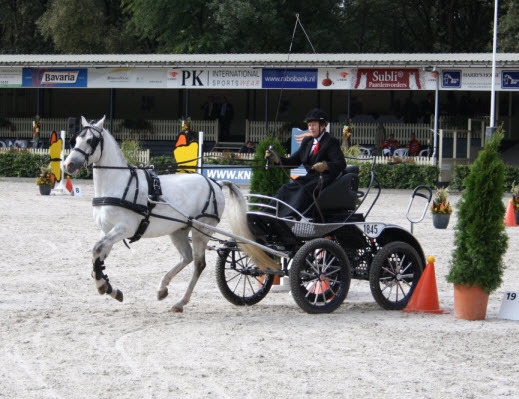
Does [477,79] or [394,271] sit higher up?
[477,79]

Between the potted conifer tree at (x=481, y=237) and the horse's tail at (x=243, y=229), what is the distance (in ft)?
6.13

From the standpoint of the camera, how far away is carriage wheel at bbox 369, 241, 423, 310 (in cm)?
1027

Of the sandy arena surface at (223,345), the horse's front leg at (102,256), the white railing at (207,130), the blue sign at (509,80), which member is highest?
the blue sign at (509,80)

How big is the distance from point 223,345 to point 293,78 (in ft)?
82.2

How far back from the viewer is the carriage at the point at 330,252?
32.9ft

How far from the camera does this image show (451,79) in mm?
31156

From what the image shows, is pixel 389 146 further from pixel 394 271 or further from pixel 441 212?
pixel 394 271

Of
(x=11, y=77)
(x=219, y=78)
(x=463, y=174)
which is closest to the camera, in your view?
(x=463, y=174)

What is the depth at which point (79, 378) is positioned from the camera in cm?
710

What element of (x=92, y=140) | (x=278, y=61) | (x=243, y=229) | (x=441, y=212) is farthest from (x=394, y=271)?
(x=278, y=61)

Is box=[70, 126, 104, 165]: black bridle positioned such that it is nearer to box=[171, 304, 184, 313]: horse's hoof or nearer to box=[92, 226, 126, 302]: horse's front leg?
box=[92, 226, 126, 302]: horse's front leg

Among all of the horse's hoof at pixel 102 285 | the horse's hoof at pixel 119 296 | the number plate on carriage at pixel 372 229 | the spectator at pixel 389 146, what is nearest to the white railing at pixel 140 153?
the spectator at pixel 389 146

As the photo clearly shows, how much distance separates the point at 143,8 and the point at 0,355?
39.4 m

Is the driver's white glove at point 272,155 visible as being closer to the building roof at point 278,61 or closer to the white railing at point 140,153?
the building roof at point 278,61
